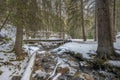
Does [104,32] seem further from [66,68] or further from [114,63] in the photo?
A: [66,68]

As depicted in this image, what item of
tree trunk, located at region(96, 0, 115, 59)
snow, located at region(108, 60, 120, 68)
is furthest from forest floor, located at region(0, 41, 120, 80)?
tree trunk, located at region(96, 0, 115, 59)

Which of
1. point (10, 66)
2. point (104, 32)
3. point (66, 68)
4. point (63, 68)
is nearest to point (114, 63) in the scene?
point (104, 32)

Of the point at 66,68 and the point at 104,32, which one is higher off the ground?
the point at 104,32

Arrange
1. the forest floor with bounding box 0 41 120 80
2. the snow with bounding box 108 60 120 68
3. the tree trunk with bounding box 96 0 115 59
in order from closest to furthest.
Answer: the forest floor with bounding box 0 41 120 80, the snow with bounding box 108 60 120 68, the tree trunk with bounding box 96 0 115 59

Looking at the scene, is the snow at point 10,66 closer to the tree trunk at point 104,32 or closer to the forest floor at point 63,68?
the forest floor at point 63,68

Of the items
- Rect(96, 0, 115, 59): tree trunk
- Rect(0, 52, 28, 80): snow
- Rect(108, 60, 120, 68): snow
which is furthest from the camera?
Rect(96, 0, 115, 59): tree trunk

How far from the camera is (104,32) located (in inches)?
295

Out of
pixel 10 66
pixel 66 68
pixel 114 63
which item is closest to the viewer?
pixel 66 68

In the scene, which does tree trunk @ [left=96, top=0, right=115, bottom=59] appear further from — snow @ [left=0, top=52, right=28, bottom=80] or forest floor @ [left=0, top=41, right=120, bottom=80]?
snow @ [left=0, top=52, right=28, bottom=80]

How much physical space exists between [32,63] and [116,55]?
3571 mm

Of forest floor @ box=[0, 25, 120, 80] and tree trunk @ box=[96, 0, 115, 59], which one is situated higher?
tree trunk @ box=[96, 0, 115, 59]

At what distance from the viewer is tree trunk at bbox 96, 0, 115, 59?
7395 millimetres

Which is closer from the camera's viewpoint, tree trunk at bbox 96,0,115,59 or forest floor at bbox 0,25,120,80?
forest floor at bbox 0,25,120,80

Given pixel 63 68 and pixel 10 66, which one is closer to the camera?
pixel 63 68
